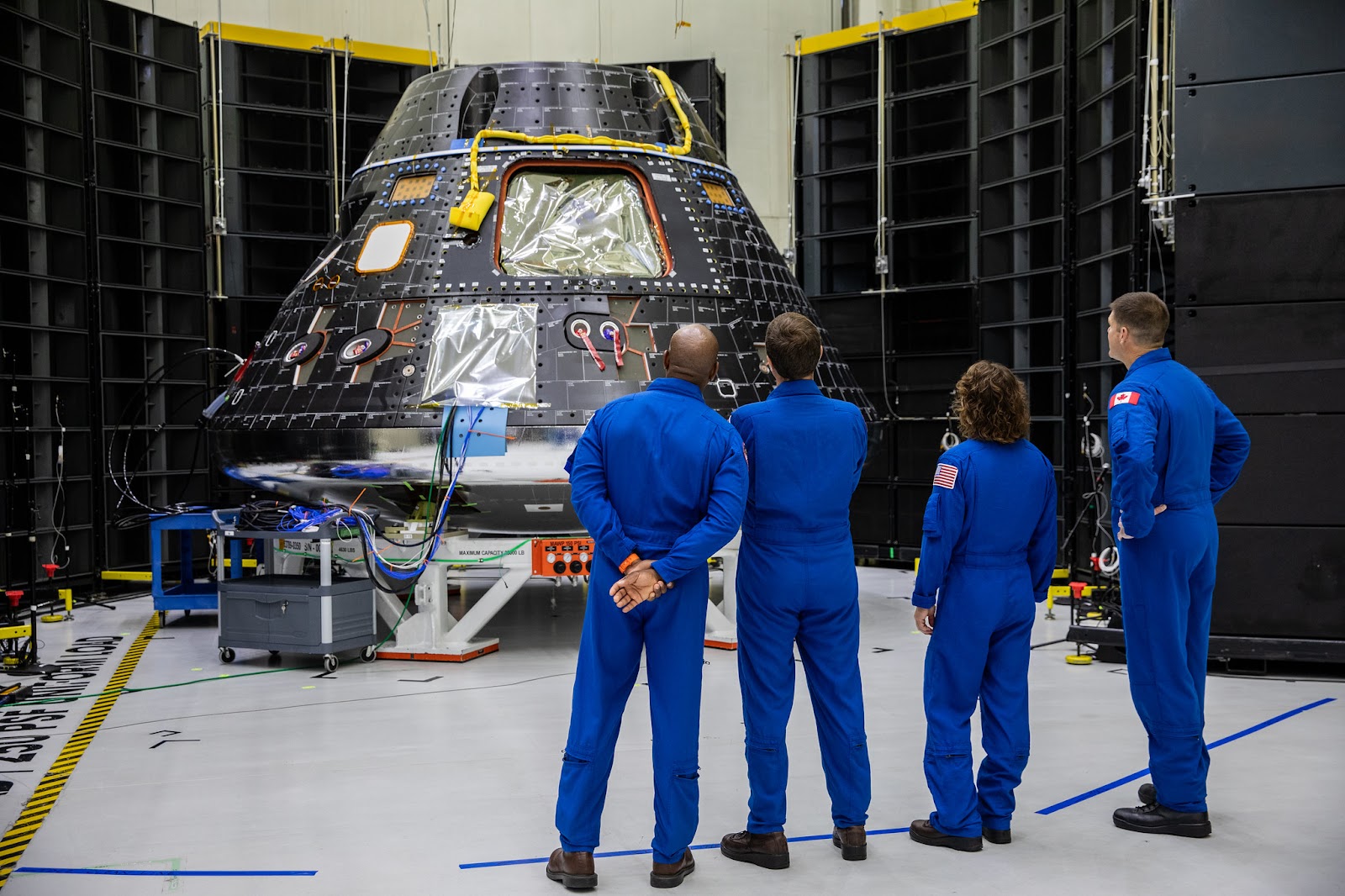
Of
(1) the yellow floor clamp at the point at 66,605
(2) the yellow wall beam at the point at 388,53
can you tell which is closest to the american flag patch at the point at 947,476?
(1) the yellow floor clamp at the point at 66,605

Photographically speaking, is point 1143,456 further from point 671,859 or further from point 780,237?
point 780,237

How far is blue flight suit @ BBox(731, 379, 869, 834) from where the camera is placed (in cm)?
393

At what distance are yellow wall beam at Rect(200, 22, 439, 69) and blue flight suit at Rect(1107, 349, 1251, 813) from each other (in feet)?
31.7

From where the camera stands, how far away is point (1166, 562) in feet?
13.9

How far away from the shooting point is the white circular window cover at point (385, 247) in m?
8.25

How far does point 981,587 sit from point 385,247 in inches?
216

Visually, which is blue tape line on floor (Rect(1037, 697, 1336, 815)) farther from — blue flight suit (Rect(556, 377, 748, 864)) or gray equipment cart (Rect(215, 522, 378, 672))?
gray equipment cart (Rect(215, 522, 378, 672))

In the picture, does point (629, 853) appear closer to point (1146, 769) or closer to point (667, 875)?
point (667, 875)

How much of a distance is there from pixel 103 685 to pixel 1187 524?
5.99 metres

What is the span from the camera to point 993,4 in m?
11.3

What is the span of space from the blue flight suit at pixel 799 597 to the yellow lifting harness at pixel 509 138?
447 centimetres

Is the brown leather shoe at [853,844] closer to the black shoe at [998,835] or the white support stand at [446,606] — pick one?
the black shoe at [998,835]

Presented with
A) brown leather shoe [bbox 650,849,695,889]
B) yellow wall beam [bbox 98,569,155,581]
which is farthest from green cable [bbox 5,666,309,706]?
brown leather shoe [bbox 650,849,695,889]

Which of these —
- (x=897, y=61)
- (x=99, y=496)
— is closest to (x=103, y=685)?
(x=99, y=496)
